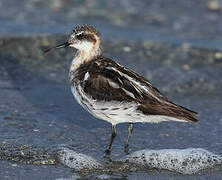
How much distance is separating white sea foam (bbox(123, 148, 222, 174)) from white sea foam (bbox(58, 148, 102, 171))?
52 centimetres

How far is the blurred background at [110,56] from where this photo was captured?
311 inches

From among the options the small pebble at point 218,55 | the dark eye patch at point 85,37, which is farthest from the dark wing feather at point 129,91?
the small pebble at point 218,55

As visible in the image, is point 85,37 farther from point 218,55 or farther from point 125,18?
point 125,18

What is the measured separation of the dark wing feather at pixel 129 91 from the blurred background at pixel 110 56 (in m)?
0.92

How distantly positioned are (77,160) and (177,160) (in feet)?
5.04

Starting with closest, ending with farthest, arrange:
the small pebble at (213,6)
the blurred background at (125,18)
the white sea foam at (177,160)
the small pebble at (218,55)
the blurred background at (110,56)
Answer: the white sea foam at (177,160), the blurred background at (110,56), the small pebble at (218,55), the blurred background at (125,18), the small pebble at (213,6)

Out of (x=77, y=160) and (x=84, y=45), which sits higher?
(x=84, y=45)

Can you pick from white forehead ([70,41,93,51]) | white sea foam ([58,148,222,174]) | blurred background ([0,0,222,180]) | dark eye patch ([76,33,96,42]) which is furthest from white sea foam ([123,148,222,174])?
dark eye patch ([76,33,96,42])

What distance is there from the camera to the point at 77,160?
24.3 ft

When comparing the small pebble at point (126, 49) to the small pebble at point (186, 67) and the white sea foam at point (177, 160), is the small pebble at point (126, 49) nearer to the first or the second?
the small pebble at point (186, 67)

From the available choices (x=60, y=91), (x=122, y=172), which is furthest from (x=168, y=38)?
(x=122, y=172)

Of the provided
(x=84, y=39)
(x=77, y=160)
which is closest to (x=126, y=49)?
(x=84, y=39)

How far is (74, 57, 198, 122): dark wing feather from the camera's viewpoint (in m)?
7.29

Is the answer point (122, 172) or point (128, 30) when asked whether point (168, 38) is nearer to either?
point (128, 30)
